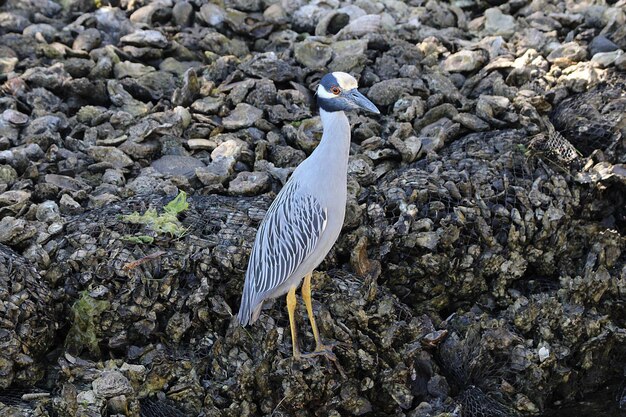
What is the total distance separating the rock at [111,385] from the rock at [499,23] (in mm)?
5346

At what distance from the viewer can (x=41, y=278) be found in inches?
214

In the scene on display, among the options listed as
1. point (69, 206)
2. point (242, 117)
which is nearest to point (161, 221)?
point (69, 206)

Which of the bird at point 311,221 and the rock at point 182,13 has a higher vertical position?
the bird at point 311,221

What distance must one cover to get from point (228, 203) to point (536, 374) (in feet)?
7.71

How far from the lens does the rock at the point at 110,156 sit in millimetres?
6535

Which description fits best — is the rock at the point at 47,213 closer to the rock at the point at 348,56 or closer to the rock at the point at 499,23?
the rock at the point at 348,56

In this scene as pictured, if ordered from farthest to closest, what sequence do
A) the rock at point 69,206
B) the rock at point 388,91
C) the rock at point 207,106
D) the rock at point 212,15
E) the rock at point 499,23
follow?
1. the rock at point 499,23
2. the rock at point 212,15
3. the rock at point 388,91
4. the rock at point 207,106
5. the rock at point 69,206

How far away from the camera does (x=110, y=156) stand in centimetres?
654

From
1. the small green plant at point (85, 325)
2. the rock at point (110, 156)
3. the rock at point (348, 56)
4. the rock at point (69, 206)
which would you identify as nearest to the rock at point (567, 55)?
the rock at point (348, 56)

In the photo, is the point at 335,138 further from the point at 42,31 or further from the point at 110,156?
the point at 42,31

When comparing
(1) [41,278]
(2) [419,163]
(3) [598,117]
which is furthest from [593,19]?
(1) [41,278]

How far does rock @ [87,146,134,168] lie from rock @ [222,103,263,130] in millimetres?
863

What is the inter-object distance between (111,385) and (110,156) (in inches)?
86.3

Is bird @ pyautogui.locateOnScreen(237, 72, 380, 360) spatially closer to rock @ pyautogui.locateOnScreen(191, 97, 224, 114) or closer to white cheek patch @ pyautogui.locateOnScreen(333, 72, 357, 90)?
white cheek patch @ pyautogui.locateOnScreen(333, 72, 357, 90)
